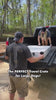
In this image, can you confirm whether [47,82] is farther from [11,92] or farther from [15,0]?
[15,0]

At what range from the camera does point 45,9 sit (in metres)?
37.1

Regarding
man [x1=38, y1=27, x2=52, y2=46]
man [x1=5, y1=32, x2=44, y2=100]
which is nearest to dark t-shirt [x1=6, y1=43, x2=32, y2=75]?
man [x1=5, y1=32, x2=44, y2=100]

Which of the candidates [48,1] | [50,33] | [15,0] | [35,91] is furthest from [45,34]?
[15,0]

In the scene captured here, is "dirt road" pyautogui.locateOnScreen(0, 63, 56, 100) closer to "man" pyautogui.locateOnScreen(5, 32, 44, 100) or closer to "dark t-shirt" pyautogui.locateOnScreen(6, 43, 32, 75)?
"man" pyautogui.locateOnScreen(5, 32, 44, 100)

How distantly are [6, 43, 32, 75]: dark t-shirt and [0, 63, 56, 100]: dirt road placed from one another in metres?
1.30

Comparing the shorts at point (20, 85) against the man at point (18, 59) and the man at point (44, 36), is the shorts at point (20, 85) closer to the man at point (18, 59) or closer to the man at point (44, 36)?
the man at point (18, 59)

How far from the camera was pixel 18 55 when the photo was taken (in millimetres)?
2605

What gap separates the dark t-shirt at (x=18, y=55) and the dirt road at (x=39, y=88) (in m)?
1.30

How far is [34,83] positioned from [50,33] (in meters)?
2.48

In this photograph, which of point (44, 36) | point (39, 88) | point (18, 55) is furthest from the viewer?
point (44, 36)

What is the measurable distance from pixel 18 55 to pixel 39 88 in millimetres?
1973

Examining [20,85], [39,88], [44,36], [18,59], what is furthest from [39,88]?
[44,36]

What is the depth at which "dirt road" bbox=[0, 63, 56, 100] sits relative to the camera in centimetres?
369

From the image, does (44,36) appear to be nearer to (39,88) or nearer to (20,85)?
(39,88)
